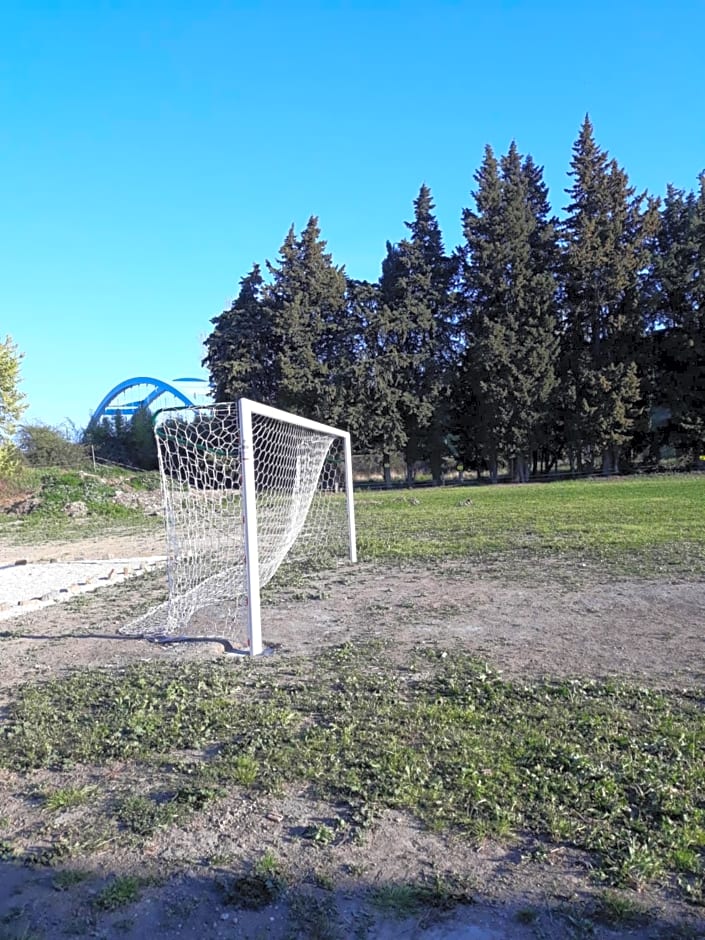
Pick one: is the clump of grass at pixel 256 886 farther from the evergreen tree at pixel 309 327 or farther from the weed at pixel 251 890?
the evergreen tree at pixel 309 327

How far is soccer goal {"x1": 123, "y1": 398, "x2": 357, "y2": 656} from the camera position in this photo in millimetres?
5418

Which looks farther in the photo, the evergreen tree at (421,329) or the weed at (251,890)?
the evergreen tree at (421,329)

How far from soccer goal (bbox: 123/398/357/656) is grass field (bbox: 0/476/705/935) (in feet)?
3.53

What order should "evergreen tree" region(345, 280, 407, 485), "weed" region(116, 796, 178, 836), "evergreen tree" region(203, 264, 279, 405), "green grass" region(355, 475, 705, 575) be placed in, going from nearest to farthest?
"weed" region(116, 796, 178, 836), "green grass" region(355, 475, 705, 575), "evergreen tree" region(345, 280, 407, 485), "evergreen tree" region(203, 264, 279, 405)

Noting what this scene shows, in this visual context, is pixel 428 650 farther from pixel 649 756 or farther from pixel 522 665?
pixel 649 756

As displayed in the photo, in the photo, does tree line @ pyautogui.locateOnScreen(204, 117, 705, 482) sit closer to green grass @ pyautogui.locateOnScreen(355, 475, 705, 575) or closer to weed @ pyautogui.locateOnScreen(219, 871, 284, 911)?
green grass @ pyautogui.locateOnScreen(355, 475, 705, 575)

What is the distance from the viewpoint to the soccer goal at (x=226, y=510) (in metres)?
5.42

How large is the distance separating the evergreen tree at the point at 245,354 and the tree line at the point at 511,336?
A: 11cm

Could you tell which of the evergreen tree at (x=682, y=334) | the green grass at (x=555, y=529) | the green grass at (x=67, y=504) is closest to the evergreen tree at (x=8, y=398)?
the green grass at (x=67, y=504)

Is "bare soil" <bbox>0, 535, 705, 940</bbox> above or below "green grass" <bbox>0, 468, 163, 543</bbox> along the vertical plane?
below

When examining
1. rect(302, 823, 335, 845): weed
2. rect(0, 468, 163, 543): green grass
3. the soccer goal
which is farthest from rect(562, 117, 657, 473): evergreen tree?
rect(302, 823, 335, 845): weed

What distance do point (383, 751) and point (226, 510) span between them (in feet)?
16.4

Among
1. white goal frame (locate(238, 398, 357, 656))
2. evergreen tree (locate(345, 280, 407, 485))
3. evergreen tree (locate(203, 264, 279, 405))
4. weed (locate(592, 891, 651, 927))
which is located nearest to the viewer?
weed (locate(592, 891, 651, 927))

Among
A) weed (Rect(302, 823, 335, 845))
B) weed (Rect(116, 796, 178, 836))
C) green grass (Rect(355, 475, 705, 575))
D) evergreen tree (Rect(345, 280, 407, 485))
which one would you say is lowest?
weed (Rect(302, 823, 335, 845))
